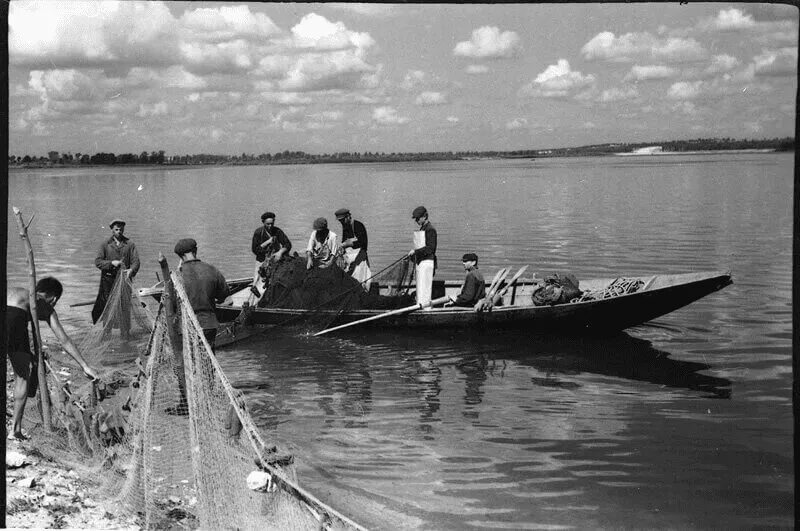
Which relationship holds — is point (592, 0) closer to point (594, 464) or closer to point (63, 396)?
point (594, 464)

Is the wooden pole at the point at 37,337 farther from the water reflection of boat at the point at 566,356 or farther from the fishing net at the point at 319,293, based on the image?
the water reflection of boat at the point at 566,356

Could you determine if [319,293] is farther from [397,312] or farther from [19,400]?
[19,400]

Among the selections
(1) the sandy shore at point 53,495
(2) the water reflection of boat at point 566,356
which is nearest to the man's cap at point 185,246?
(1) the sandy shore at point 53,495

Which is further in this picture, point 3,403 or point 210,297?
point 210,297

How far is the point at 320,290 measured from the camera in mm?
11539

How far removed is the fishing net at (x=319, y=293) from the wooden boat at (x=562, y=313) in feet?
0.25

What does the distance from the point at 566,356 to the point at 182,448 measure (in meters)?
6.22

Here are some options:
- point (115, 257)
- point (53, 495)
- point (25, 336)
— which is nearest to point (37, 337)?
point (25, 336)

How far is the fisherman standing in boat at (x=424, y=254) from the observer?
36.9 ft

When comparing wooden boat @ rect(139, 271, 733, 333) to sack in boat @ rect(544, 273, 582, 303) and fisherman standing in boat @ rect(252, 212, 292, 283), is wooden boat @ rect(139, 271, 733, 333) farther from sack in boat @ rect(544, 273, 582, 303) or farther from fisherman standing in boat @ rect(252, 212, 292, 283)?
fisherman standing in boat @ rect(252, 212, 292, 283)

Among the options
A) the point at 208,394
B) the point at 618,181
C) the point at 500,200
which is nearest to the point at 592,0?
the point at 208,394

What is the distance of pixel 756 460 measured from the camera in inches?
289

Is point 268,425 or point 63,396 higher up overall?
point 63,396

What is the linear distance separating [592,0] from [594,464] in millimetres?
4200
